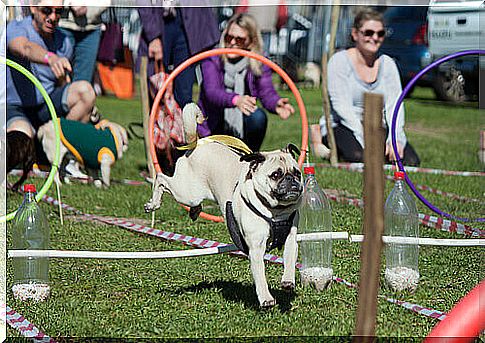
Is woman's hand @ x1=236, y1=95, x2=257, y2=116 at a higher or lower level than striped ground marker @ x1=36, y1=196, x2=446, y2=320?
higher

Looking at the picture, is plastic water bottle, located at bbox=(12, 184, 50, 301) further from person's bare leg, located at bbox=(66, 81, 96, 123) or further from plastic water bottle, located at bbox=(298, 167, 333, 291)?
person's bare leg, located at bbox=(66, 81, 96, 123)

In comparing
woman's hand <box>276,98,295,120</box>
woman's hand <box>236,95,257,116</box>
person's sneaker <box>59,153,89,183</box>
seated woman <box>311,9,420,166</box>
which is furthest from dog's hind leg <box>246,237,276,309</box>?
seated woman <box>311,9,420,166</box>

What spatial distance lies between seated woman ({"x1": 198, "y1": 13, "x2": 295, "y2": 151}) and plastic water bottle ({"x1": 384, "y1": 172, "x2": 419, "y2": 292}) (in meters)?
3.56

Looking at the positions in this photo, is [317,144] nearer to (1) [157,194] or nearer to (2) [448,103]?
(1) [157,194]

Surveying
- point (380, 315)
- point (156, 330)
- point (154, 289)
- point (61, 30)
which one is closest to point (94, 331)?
point (156, 330)

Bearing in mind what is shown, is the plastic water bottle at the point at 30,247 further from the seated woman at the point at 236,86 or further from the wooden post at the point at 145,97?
the wooden post at the point at 145,97

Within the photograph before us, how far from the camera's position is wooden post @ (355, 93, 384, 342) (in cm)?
308

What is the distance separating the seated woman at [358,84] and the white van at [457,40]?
3.80m

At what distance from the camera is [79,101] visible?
10.9 metres

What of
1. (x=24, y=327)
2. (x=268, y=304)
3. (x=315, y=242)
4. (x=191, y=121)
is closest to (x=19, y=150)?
(x=191, y=121)

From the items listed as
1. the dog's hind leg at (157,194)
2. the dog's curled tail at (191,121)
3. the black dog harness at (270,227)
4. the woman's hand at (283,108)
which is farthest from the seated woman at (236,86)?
the black dog harness at (270,227)

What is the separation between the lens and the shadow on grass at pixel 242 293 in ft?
17.8

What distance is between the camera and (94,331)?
5.00 meters

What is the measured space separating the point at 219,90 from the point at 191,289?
4.39m
